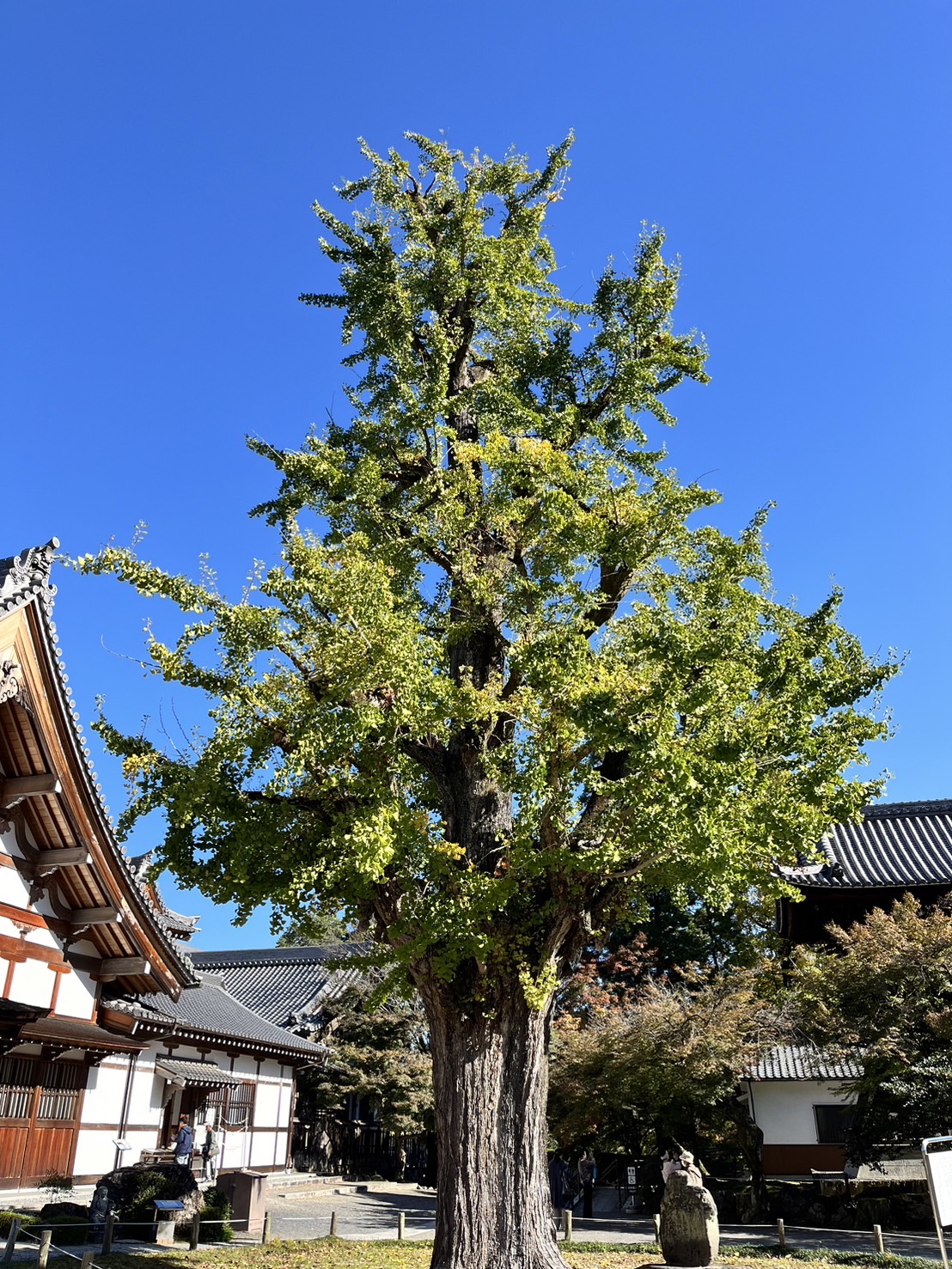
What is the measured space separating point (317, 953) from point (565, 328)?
30.2 metres

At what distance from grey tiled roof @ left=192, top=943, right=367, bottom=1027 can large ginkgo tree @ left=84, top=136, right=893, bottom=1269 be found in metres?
19.2

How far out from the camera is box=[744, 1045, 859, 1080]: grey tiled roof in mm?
22984

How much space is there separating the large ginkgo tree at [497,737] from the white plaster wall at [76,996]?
4408mm

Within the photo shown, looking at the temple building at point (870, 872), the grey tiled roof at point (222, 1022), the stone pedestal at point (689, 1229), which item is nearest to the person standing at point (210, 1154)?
the grey tiled roof at point (222, 1022)

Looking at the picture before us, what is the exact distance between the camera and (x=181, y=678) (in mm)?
9930

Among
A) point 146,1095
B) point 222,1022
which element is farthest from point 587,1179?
point 146,1095

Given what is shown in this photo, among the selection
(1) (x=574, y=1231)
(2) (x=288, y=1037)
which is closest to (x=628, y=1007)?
(1) (x=574, y=1231)

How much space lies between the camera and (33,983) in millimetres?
11906

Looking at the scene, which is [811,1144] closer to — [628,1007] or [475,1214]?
[628,1007]

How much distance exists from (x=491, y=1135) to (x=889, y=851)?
2105cm

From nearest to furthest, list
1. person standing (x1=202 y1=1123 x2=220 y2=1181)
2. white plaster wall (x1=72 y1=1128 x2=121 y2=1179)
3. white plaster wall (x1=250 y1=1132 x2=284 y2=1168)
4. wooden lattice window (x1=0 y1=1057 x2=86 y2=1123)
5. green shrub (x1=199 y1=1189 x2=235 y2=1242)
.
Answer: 1. wooden lattice window (x1=0 y1=1057 x2=86 y2=1123)
2. green shrub (x1=199 y1=1189 x2=235 y2=1242)
3. white plaster wall (x1=72 y1=1128 x2=121 y2=1179)
4. person standing (x1=202 y1=1123 x2=220 y2=1181)
5. white plaster wall (x1=250 y1=1132 x2=284 y2=1168)

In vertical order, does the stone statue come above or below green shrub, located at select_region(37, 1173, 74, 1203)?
below

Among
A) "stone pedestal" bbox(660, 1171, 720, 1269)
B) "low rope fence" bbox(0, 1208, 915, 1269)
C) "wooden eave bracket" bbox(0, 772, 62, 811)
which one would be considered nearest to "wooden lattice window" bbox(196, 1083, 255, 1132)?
"low rope fence" bbox(0, 1208, 915, 1269)

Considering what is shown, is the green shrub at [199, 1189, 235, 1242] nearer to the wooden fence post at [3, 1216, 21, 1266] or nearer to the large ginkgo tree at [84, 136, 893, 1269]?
the wooden fence post at [3, 1216, 21, 1266]
